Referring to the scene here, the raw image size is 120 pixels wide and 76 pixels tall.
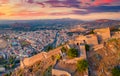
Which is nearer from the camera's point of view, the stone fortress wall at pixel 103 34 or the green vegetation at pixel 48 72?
the green vegetation at pixel 48 72

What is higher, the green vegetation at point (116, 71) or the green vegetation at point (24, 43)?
the green vegetation at point (116, 71)

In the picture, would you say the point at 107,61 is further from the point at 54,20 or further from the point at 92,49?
the point at 54,20

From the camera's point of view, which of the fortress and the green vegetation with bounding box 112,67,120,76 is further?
the fortress

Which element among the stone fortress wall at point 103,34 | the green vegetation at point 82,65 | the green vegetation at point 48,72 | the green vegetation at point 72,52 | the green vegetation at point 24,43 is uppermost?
the stone fortress wall at point 103,34

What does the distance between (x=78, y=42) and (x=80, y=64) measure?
1.75 meters

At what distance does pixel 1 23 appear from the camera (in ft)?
91.6

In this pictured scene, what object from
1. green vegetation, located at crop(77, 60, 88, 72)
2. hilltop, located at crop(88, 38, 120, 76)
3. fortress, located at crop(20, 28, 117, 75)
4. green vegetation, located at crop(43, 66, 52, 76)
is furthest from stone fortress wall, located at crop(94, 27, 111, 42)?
green vegetation, located at crop(43, 66, 52, 76)

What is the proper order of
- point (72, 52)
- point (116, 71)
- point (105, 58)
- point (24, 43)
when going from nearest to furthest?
1. point (116, 71)
2. point (72, 52)
3. point (105, 58)
4. point (24, 43)

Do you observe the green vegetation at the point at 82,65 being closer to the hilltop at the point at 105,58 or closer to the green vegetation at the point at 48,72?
the hilltop at the point at 105,58

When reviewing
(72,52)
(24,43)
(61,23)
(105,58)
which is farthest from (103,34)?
(24,43)

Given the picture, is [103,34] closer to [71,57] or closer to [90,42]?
Result: [90,42]

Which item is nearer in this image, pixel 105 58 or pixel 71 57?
pixel 71 57

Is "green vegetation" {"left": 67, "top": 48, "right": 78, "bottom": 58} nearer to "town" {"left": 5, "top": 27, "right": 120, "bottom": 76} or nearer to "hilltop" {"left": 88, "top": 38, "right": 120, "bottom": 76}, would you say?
"town" {"left": 5, "top": 27, "right": 120, "bottom": 76}

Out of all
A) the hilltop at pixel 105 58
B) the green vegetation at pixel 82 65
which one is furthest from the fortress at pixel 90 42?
the green vegetation at pixel 82 65
